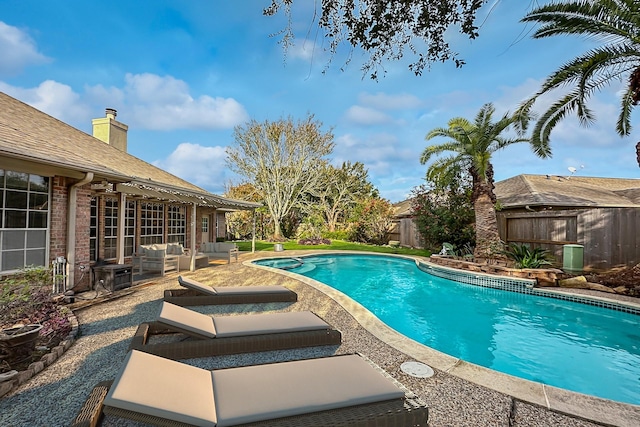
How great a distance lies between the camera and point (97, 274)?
7.91 metres

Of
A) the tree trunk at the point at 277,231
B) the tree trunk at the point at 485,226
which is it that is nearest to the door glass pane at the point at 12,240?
the tree trunk at the point at 485,226

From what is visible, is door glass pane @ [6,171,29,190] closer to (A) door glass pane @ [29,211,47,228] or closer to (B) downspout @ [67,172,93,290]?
(A) door glass pane @ [29,211,47,228]

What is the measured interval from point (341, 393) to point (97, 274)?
7813mm

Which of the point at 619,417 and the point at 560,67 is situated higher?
the point at 560,67

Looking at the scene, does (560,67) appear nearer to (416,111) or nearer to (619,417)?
(416,111)

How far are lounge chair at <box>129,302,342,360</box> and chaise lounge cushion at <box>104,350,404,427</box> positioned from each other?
979 millimetres

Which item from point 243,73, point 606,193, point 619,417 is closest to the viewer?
point 619,417

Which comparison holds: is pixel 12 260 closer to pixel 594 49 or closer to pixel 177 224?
pixel 177 224

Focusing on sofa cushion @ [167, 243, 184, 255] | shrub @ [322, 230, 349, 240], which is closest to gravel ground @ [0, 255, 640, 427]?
sofa cushion @ [167, 243, 184, 255]

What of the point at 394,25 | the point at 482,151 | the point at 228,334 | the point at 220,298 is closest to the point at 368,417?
the point at 228,334

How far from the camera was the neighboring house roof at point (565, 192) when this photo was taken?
50.5 ft

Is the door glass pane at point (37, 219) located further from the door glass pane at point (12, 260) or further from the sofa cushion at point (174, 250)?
the sofa cushion at point (174, 250)

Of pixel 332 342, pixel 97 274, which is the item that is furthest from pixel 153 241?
pixel 332 342

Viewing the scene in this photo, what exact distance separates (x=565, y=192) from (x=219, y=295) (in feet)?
62.7
